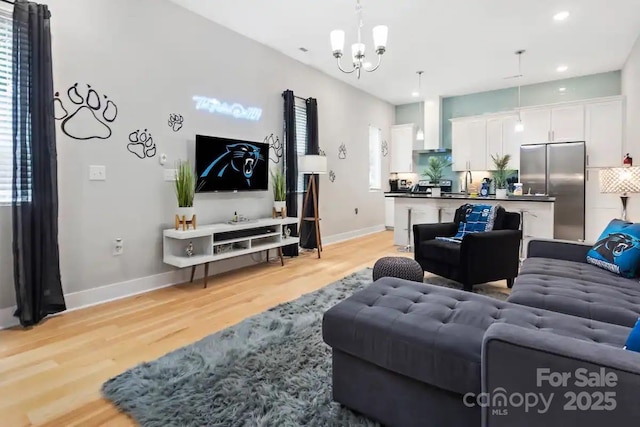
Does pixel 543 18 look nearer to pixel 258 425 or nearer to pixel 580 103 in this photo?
pixel 580 103

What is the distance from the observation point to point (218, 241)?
4.02 metres

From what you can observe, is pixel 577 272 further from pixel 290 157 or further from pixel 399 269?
pixel 290 157

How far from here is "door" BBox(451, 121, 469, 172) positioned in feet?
24.3

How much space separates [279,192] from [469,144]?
14.8ft

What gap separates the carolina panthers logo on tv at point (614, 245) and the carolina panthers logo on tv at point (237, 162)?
146 inches

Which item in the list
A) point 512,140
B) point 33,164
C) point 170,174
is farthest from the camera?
point 512,140

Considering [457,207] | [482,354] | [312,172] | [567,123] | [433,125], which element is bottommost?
[482,354]

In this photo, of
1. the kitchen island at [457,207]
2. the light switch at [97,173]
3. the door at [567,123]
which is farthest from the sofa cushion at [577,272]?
the door at [567,123]

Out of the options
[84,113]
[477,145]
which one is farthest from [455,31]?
[84,113]

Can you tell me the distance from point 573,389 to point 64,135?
375 centimetres

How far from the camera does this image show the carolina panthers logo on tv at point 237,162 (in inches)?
167

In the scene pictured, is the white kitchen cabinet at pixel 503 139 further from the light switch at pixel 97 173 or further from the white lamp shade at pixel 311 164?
the light switch at pixel 97 173

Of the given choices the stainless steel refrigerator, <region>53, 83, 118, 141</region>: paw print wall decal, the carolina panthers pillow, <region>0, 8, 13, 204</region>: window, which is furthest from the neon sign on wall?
the stainless steel refrigerator

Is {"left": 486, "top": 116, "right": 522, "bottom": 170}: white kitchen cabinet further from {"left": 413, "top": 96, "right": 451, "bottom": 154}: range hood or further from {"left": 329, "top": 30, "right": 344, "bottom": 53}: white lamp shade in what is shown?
{"left": 329, "top": 30, "right": 344, "bottom": 53}: white lamp shade
